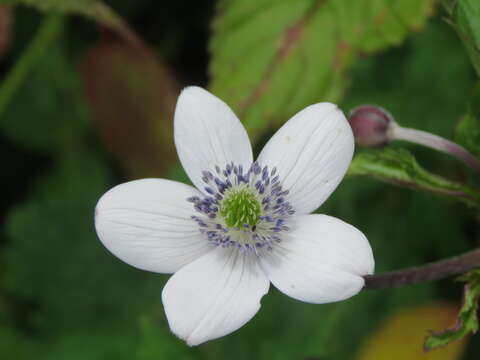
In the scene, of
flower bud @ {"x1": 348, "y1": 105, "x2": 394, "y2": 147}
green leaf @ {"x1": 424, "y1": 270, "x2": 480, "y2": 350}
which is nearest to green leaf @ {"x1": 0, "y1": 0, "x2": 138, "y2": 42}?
flower bud @ {"x1": 348, "y1": 105, "x2": 394, "y2": 147}

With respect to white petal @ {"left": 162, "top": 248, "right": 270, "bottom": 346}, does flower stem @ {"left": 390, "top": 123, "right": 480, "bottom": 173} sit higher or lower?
higher

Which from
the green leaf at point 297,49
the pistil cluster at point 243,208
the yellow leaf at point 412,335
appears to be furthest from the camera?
the yellow leaf at point 412,335

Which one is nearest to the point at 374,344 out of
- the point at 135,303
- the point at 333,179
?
the point at 135,303

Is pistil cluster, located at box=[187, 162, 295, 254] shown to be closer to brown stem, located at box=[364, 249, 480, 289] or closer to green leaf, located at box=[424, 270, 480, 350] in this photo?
brown stem, located at box=[364, 249, 480, 289]

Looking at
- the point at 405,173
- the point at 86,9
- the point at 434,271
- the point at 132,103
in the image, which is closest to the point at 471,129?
the point at 405,173

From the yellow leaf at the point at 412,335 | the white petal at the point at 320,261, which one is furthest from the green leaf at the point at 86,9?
the yellow leaf at the point at 412,335

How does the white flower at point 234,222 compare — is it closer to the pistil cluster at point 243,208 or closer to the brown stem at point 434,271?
the pistil cluster at point 243,208

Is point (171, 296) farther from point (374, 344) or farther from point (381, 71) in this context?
point (381, 71)

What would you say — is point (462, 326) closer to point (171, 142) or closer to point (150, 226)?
point (150, 226)
